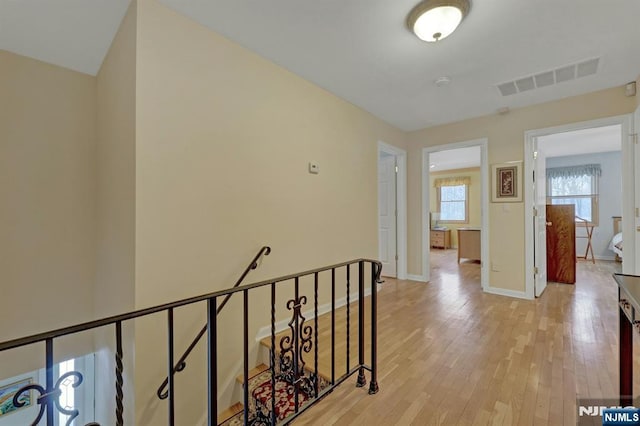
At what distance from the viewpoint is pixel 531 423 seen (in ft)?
5.08

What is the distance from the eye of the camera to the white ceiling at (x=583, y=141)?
190 inches

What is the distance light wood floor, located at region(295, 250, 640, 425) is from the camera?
1639mm

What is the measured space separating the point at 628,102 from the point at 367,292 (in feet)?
11.6

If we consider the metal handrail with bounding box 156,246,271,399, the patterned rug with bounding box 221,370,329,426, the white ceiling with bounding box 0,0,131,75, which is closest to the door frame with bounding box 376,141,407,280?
the metal handrail with bounding box 156,246,271,399

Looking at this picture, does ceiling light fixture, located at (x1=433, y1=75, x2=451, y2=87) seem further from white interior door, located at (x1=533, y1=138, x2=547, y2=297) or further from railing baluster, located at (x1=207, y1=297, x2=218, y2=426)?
railing baluster, located at (x1=207, y1=297, x2=218, y2=426)

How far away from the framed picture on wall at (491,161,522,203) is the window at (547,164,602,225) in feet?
15.2

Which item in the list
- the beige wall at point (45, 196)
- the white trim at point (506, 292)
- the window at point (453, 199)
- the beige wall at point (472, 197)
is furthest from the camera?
the window at point (453, 199)

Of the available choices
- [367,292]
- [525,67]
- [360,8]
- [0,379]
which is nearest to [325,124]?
[360,8]

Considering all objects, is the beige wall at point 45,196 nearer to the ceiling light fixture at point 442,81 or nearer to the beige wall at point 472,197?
the ceiling light fixture at point 442,81

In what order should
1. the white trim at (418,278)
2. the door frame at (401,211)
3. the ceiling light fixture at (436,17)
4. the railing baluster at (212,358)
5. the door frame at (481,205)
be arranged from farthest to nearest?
the door frame at (401,211) < the white trim at (418,278) < the door frame at (481,205) < the ceiling light fixture at (436,17) < the railing baluster at (212,358)

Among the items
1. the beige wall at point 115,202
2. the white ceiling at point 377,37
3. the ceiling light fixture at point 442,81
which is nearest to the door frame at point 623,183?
the white ceiling at point 377,37

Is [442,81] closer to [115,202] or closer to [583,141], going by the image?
[115,202]

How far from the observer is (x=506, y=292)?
12.5 feet

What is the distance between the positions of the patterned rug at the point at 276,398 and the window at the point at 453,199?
7.97 m
